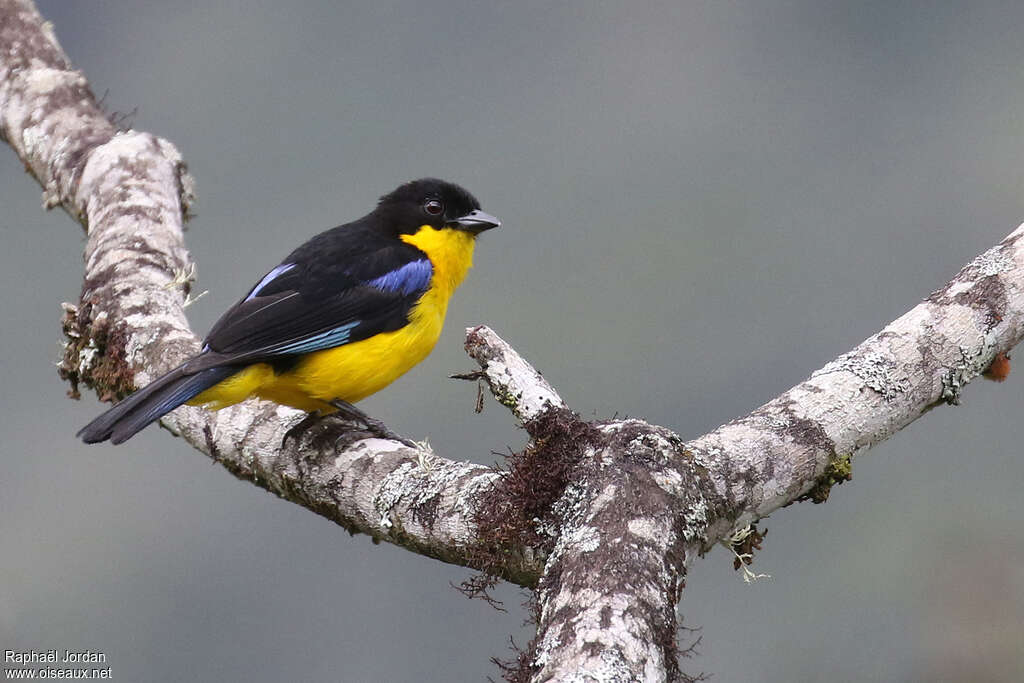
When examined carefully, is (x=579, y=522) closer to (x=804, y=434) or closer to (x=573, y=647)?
(x=573, y=647)

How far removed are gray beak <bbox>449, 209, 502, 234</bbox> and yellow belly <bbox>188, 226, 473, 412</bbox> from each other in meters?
0.34

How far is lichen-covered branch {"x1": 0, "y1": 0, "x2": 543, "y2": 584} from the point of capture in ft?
12.2

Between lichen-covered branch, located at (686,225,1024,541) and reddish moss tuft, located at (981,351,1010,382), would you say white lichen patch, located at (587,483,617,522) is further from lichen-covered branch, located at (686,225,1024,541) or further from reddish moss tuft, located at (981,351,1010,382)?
reddish moss tuft, located at (981,351,1010,382)

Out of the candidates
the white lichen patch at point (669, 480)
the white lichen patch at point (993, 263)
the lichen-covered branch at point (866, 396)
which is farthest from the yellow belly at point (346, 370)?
the white lichen patch at point (993, 263)

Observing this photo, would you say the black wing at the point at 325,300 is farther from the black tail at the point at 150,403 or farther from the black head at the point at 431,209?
the black head at the point at 431,209

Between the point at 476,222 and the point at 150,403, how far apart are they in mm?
1857

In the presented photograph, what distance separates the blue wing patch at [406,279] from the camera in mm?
4883

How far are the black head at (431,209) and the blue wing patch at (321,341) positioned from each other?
0.89 meters

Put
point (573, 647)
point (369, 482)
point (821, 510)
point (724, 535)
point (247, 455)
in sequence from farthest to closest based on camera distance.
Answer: point (821, 510)
point (247, 455)
point (369, 482)
point (724, 535)
point (573, 647)

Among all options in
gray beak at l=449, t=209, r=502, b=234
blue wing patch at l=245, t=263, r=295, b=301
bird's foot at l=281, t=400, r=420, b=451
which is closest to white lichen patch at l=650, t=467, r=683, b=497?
bird's foot at l=281, t=400, r=420, b=451

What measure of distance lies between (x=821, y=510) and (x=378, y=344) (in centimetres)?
2423

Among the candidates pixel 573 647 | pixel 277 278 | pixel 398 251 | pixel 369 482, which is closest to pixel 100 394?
pixel 277 278

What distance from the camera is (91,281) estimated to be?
5305 mm

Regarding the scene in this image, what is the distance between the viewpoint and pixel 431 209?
18.1 feet
